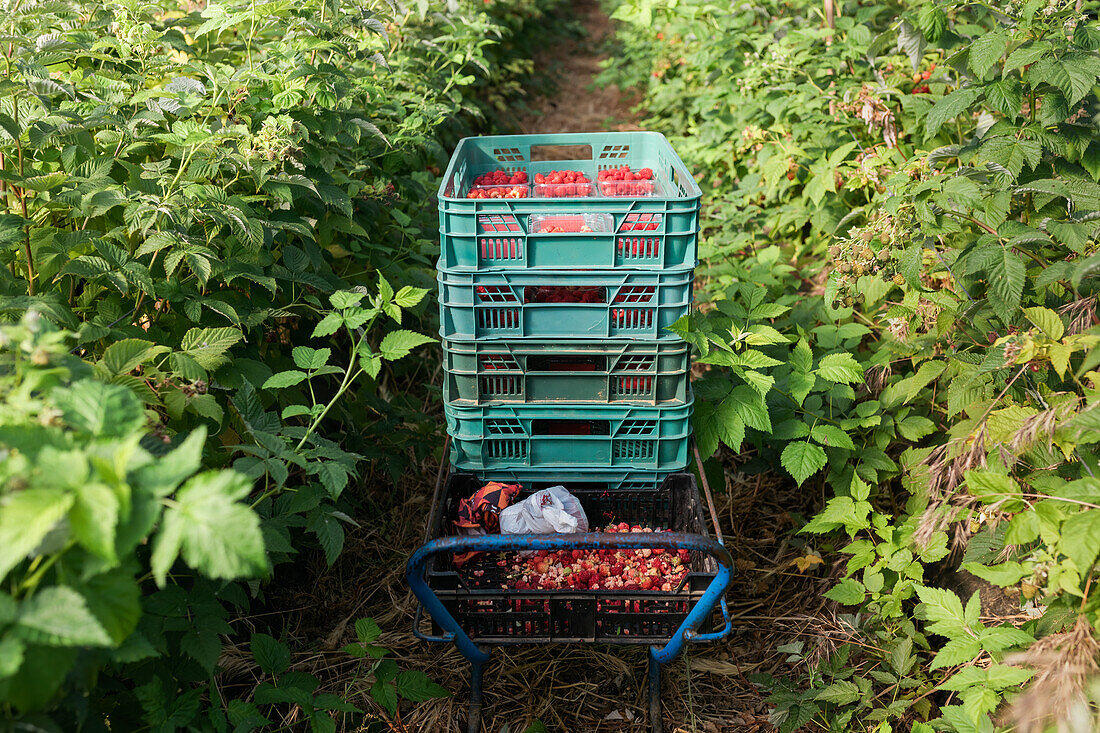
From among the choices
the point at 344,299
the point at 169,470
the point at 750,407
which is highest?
the point at 169,470

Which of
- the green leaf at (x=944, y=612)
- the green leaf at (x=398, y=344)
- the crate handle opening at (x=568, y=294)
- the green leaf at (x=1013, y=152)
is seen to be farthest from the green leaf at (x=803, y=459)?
the green leaf at (x=398, y=344)

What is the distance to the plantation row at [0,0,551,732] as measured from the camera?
1.10m

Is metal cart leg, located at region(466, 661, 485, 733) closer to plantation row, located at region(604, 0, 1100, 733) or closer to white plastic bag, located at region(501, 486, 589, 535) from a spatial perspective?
white plastic bag, located at region(501, 486, 589, 535)

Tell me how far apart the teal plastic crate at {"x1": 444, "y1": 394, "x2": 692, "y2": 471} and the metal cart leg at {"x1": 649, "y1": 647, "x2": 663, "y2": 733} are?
602mm

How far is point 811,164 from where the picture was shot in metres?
4.05

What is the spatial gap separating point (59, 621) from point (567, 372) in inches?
59.5

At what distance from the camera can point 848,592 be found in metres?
2.35

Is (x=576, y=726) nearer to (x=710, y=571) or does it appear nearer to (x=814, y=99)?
(x=710, y=571)

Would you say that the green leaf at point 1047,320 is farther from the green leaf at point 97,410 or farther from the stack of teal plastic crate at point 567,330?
the green leaf at point 97,410

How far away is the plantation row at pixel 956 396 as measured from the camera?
70.0 inches

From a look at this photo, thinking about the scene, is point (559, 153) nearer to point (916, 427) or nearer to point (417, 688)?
point (916, 427)

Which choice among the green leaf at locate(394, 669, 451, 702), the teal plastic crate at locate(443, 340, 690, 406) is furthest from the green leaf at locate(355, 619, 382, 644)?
the teal plastic crate at locate(443, 340, 690, 406)

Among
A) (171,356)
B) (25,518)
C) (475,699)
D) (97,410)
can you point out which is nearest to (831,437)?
(475,699)

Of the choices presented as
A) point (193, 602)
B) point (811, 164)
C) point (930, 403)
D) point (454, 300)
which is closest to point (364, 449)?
point (454, 300)
